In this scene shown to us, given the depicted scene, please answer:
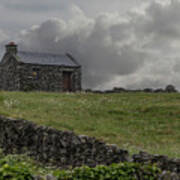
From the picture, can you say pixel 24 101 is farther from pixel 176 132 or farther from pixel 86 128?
pixel 176 132

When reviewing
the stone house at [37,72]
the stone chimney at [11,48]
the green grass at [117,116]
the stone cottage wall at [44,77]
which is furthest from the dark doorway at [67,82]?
the green grass at [117,116]

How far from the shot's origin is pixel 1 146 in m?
21.5

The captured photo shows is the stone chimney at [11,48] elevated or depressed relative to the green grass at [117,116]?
elevated

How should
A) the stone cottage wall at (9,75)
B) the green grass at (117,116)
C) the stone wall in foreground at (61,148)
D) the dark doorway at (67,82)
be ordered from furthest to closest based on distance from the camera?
the dark doorway at (67,82), the stone cottage wall at (9,75), the green grass at (117,116), the stone wall in foreground at (61,148)

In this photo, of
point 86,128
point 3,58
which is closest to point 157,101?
point 86,128

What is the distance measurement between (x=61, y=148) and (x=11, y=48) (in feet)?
144

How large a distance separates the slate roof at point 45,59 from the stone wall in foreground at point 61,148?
3601 cm

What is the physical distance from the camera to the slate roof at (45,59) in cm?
5773

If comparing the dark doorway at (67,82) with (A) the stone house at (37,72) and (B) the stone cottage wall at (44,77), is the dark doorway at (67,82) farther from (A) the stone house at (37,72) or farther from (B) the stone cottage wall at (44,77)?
(B) the stone cottage wall at (44,77)

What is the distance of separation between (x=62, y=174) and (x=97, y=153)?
4.93 meters

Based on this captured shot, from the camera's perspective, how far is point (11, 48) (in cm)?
5841

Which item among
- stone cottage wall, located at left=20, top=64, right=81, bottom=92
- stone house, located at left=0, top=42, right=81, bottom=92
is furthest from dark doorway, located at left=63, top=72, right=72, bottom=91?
→ stone cottage wall, located at left=20, top=64, right=81, bottom=92

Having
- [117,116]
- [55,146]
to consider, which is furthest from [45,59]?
[55,146]

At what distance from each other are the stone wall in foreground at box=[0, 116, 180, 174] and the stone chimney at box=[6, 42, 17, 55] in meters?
37.0
